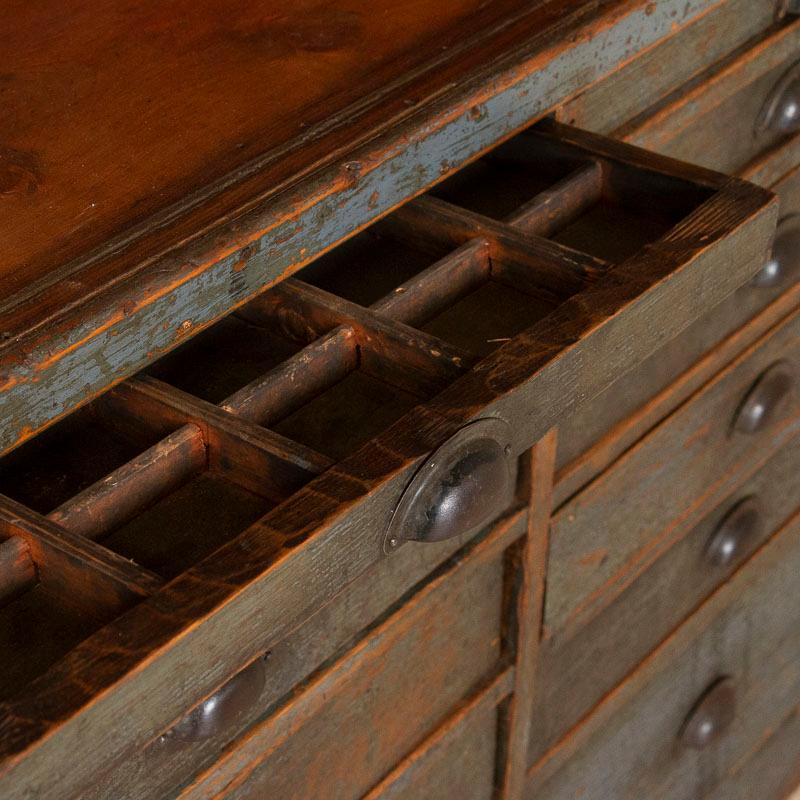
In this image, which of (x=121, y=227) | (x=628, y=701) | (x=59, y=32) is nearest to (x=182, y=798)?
(x=121, y=227)

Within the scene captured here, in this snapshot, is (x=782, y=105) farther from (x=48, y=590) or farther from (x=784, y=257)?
(x=48, y=590)

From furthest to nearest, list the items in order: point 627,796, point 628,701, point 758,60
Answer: point 627,796
point 628,701
point 758,60

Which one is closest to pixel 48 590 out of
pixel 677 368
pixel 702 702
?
pixel 677 368

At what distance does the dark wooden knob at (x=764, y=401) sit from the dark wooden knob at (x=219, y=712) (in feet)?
2.33

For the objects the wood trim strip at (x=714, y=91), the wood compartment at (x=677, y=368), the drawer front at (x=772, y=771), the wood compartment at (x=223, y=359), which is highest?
the wood trim strip at (x=714, y=91)

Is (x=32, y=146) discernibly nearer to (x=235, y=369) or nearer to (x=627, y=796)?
(x=235, y=369)

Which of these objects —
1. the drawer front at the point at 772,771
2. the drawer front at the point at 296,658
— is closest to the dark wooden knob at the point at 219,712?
the drawer front at the point at 296,658

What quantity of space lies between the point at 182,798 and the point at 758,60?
2.57 ft

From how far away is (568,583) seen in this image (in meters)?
1.06

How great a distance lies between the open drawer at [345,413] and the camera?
57 centimetres

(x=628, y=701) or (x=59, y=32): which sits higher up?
(x=59, y=32)

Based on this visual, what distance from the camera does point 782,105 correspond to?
47.1 inches

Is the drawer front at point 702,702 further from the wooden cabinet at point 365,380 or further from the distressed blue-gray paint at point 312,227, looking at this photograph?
the distressed blue-gray paint at point 312,227

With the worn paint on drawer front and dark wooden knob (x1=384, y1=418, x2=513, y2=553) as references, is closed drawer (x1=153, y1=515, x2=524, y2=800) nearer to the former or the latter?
the worn paint on drawer front
